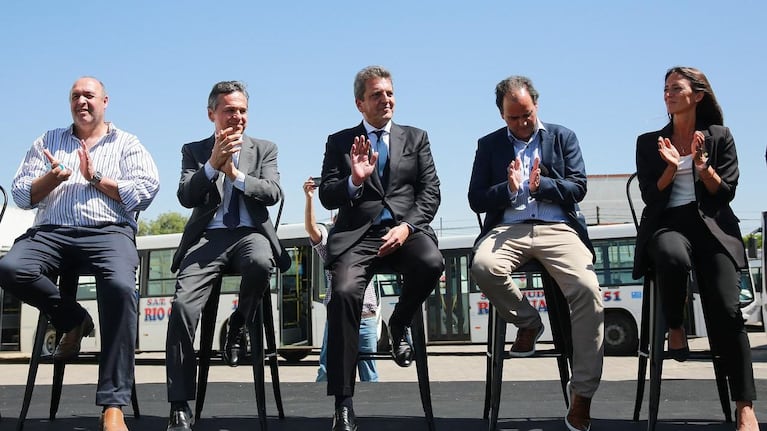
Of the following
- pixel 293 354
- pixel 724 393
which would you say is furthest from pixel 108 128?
pixel 293 354

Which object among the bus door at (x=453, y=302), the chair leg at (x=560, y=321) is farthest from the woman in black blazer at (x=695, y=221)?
the bus door at (x=453, y=302)

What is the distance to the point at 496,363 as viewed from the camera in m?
4.40

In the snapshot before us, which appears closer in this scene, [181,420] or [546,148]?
[181,420]

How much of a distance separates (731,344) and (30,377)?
387 centimetres

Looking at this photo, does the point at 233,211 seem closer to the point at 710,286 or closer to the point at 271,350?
the point at 271,350

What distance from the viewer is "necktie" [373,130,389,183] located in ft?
15.7

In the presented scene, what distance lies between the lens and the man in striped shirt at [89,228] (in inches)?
172

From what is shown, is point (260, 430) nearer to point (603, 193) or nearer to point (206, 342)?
point (206, 342)

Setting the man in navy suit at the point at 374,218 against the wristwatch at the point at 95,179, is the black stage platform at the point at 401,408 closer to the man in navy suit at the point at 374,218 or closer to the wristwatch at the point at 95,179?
the man in navy suit at the point at 374,218

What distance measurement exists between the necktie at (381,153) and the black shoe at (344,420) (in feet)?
4.51

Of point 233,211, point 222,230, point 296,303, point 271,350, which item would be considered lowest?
point 296,303

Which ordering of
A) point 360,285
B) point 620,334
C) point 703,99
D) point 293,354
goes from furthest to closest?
point 293,354, point 620,334, point 703,99, point 360,285

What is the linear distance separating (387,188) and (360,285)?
65 centimetres

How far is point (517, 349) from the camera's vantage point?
4.48 m
